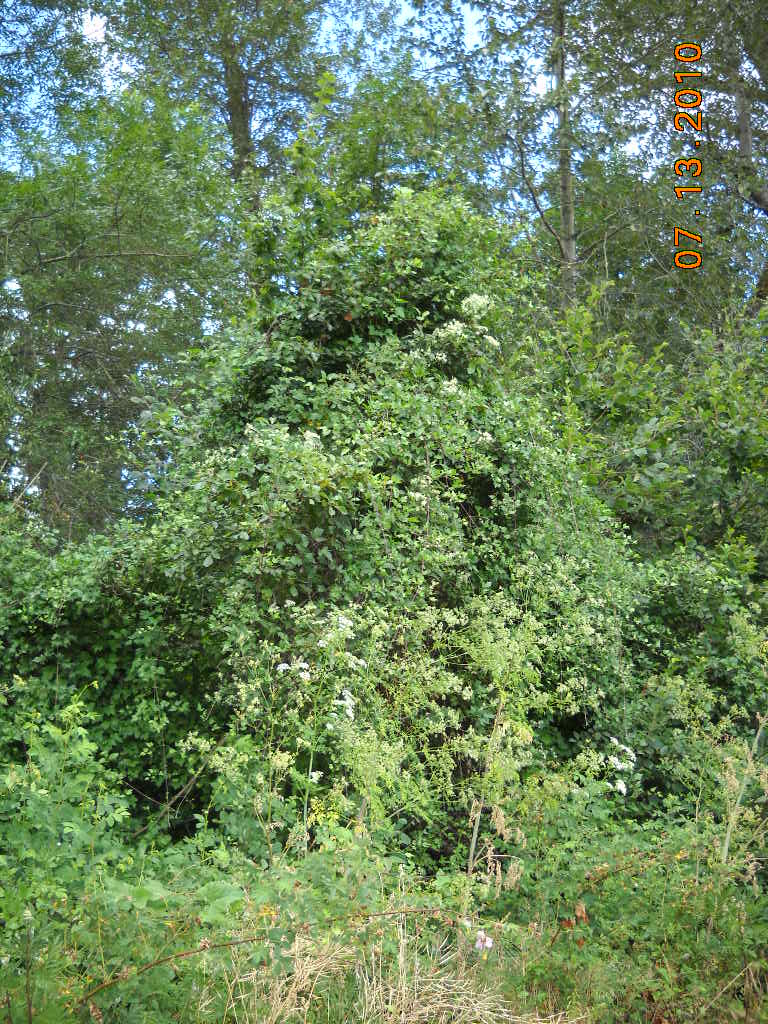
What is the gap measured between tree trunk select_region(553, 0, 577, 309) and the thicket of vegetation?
6 centimetres

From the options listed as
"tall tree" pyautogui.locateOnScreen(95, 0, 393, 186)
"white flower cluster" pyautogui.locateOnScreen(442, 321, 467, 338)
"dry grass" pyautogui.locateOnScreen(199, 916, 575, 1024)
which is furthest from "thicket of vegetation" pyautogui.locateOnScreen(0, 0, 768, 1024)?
"tall tree" pyautogui.locateOnScreen(95, 0, 393, 186)

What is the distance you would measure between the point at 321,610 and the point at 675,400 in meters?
5.20

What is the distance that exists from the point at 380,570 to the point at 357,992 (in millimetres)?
2482

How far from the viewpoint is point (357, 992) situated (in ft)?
9.04

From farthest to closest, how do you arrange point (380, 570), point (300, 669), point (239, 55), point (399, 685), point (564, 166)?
point (239, 55) < point (564, 166) < point (380, 570) < point (399, 685) < point (300, 669)

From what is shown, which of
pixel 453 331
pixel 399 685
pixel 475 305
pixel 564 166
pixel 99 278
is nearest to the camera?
pixel 399 685

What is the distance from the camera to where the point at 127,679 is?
5.37 meters

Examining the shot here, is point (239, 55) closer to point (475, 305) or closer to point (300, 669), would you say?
point (475, 305)

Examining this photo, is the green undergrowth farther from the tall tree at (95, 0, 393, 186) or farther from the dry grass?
the tall tree at (95, 0, 393, 186)

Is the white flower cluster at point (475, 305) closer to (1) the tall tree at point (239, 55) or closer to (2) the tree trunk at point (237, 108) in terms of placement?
(1) the tall tree at point (239, 55)

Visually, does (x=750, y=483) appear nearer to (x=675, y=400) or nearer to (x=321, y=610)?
(x=675, y=400)

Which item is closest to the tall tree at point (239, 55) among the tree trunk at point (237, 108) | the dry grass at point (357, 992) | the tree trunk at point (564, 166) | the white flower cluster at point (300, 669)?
the tree trunk at point (237, 108)

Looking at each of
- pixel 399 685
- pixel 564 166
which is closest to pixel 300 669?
pixel 399 685

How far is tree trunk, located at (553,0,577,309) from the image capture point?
480 inches
